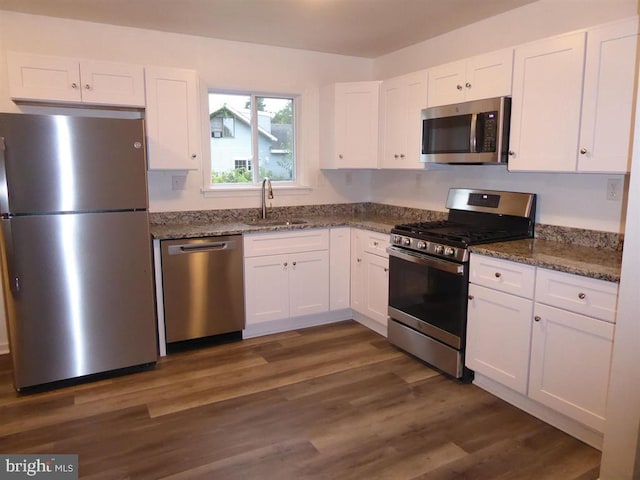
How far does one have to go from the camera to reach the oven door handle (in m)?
2.80

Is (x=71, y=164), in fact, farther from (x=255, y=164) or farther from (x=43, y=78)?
(x=255, y=164)

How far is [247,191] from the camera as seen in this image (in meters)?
4.12

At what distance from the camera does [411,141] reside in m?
3.61

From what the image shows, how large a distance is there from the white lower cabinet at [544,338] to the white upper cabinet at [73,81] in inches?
104

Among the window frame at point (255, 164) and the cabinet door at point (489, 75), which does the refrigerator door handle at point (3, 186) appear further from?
the cabinet door at point (489, 75)

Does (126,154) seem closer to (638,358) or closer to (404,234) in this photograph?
(404,234)

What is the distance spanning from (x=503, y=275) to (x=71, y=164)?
2.61 m

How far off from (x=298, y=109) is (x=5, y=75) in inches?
91.5

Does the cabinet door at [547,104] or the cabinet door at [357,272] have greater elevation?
the cabinet door at [547,104]

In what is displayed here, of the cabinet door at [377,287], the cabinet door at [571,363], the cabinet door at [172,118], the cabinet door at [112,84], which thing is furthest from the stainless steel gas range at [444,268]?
the cabinet door at [112,84]

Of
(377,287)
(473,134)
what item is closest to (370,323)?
(377,287)

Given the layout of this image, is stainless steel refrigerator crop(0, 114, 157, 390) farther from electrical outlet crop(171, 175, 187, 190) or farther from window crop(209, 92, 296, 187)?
window crop(209, 92, 296, 187)

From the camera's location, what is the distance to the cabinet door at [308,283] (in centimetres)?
379

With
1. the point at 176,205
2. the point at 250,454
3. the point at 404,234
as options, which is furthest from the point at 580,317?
the point at 176,205
